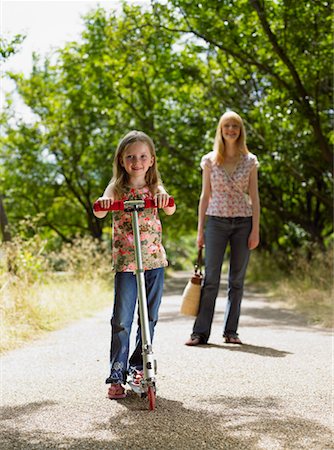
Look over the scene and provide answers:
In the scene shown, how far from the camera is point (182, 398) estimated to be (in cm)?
438

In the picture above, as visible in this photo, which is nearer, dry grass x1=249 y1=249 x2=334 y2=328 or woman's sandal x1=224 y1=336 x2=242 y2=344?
woman's sandal x1=224 y1=336 x2=242 y2=344

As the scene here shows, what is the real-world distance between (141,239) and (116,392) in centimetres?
96

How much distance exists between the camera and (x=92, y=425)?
3.72 meters

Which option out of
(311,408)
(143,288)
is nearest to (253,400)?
(311,408)

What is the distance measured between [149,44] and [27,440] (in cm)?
1193

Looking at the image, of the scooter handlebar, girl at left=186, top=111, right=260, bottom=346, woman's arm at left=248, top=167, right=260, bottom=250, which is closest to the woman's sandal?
girl at left=186, top=111, right=260, bottom=346

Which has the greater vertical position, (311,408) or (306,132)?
(306,132)

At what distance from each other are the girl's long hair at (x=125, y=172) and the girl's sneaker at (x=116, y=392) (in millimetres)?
1183

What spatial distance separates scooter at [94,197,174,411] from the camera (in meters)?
4.08

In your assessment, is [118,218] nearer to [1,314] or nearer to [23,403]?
[23,403]

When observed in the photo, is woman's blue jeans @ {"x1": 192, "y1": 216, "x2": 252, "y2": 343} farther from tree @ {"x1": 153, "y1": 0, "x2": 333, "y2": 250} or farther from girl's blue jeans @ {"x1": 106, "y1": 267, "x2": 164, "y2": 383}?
tree @ {"x1": 153, "y1": 0, "x2": 333, "y2": 250}

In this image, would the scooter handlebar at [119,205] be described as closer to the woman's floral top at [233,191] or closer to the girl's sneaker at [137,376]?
the girl's sneaker at [137,376]

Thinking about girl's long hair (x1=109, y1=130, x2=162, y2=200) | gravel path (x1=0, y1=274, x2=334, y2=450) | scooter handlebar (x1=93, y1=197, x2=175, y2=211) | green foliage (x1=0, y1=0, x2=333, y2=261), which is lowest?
gravel path (x1=0, y1=274, x2=334, y2=450)

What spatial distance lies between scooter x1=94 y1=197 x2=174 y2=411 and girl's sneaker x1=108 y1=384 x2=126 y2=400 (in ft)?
0.30
